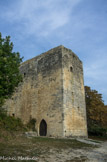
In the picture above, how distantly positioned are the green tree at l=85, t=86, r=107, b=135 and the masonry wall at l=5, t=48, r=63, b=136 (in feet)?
26.2

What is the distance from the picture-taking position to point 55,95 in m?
12.7

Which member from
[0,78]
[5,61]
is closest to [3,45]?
[5,61]

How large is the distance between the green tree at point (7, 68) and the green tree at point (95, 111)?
541 inches

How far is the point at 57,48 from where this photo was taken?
1409 cm

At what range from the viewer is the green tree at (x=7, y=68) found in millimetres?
6673

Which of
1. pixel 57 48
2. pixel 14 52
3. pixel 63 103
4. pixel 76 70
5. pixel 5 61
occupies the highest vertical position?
pixel 57 48

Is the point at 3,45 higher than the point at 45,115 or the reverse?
higher

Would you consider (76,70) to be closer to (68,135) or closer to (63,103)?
→ (63,103)

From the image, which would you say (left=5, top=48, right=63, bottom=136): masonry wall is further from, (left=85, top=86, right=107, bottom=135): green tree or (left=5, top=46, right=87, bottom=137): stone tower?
(left=85, top=86, right=107, bottom=135): green tree

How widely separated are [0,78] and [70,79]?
8143 mm

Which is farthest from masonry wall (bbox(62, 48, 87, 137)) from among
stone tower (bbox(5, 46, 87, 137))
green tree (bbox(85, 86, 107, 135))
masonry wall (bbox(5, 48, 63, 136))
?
green tree (bbox(85, 86, 107, 135))

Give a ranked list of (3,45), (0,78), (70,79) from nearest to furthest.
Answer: (0,78), (3,45), (70,79)

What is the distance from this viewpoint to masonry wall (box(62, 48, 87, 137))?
12138mm

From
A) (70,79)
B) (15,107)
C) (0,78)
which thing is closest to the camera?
(0,78)
